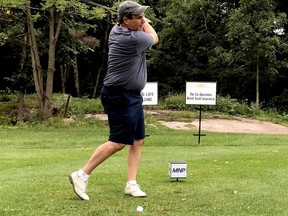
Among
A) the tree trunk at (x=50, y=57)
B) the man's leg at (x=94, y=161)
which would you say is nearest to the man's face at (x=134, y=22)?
the man's leg at (x=94, y=161)

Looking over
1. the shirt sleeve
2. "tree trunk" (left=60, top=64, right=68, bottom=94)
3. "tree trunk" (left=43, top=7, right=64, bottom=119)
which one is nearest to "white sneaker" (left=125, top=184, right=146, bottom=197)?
the shirt sleeve

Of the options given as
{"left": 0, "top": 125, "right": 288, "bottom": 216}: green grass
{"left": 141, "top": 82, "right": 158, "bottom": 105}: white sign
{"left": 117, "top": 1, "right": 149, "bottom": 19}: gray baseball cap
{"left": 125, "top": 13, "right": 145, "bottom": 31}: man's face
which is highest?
{"left": 117, "top": 1, "right": 149, "bottom": 19}: gray baseball cap

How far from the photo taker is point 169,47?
32500mm

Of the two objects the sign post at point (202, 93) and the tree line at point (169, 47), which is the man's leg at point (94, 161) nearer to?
the sign post at point (202, 93)

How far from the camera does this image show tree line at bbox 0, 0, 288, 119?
21578 mm

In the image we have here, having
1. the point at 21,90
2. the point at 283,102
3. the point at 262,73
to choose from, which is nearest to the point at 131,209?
the point at 21,90

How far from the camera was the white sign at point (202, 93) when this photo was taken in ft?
44.3

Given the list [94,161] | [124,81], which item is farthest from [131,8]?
[94,161]

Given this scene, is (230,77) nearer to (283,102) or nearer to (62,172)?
(283,102)

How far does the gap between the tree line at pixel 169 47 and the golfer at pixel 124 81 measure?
44.6 ft

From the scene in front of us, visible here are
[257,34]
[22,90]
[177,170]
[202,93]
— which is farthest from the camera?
[257,34]

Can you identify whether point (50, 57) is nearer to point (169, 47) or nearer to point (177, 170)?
point (169, 47)

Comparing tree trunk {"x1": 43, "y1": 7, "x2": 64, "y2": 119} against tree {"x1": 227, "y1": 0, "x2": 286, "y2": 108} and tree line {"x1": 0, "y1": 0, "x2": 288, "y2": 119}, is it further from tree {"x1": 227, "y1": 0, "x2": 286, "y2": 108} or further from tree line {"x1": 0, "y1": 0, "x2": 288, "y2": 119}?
tree {"x1": 227, "y1": 0, "x2": 286, "y2": 108}

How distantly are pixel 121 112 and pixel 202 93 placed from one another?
883 cm
